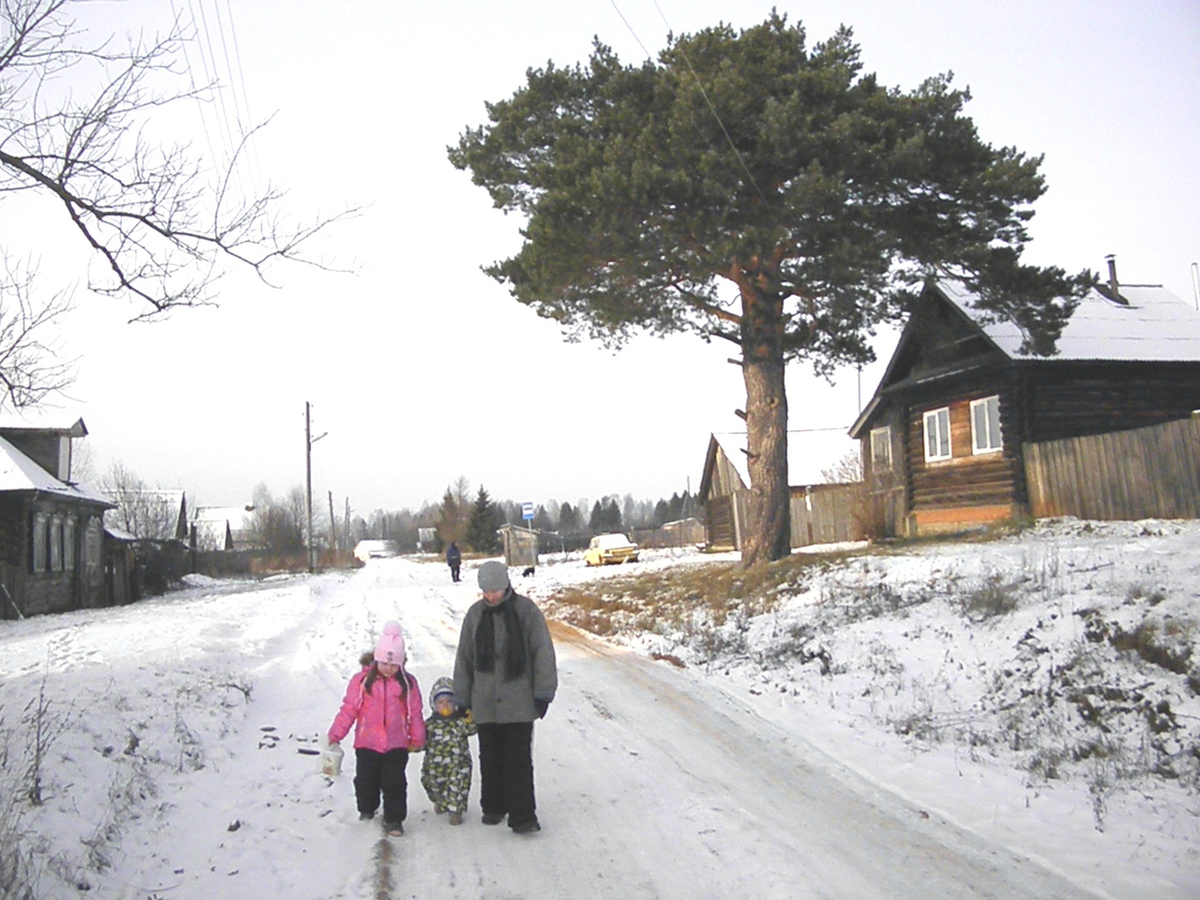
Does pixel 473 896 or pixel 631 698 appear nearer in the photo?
pixel 473 896

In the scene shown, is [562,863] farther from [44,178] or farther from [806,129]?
[806,129]

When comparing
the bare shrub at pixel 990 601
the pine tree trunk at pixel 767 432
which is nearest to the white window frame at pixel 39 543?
the pine tree trunk at pixel 767 432

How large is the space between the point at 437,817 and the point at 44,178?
612cm

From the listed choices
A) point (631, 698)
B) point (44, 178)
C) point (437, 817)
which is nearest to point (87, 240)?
point (44, 178)

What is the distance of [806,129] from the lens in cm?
1602

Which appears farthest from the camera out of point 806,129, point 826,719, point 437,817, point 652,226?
point 652,226

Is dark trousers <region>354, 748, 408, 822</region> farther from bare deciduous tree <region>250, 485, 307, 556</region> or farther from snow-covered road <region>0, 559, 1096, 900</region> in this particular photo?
bare deciduous tree <region>250, 485, 307, 556</region>

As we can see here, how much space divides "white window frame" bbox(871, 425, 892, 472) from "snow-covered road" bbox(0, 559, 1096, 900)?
21492 mm

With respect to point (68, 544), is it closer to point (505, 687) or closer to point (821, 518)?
point (821, 518)

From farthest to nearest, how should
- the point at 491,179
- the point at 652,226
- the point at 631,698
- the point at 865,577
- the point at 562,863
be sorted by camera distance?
the point at 491,179 < the point at 652,226 < the point at 865,577 < the point at 631,698 < the point at 562,863

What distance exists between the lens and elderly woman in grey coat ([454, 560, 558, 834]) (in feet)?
20.6

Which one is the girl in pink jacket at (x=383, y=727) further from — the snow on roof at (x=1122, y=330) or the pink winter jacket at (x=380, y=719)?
the snow on roof at (x=1122, y=330)

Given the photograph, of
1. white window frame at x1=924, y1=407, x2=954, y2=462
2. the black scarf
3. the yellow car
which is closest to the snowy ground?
the black scarf

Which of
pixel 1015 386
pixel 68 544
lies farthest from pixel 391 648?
pixel 68 544
